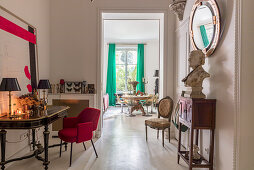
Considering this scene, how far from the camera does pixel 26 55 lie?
11.3ft

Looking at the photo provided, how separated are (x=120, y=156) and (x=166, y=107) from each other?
63.2 inches

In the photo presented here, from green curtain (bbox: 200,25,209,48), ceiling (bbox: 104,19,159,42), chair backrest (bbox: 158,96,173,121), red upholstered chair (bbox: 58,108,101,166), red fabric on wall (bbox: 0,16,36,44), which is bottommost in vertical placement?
red upholstered chair (bbox: 58,108,101,166)

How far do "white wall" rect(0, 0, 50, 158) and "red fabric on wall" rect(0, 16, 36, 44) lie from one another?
230 millimetres

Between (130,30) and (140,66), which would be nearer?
(130,30)

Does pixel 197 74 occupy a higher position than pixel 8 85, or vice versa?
pixel 197 74

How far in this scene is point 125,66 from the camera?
32.3 feet

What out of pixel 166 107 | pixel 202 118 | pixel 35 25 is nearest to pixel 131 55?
pixel 166 107

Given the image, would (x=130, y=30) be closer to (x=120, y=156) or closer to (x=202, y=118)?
(x=120, y=156)

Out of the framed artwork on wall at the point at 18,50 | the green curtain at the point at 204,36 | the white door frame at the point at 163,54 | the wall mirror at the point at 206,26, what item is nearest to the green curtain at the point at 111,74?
the white door frame at the point at 163,54

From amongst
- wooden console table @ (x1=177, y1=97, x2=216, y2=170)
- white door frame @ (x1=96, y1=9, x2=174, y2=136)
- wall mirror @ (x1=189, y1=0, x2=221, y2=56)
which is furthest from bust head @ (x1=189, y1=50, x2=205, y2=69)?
white door frame @ (x1=96, y1=9, x2=174, y2=136)

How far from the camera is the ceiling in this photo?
258 inches

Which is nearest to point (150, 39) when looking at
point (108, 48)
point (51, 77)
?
point (108, 48)

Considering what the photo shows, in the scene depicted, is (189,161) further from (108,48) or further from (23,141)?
(108,48)

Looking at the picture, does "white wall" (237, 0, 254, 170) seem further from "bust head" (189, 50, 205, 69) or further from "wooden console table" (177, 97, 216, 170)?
"bust head" (189, 50, 205, 69)
